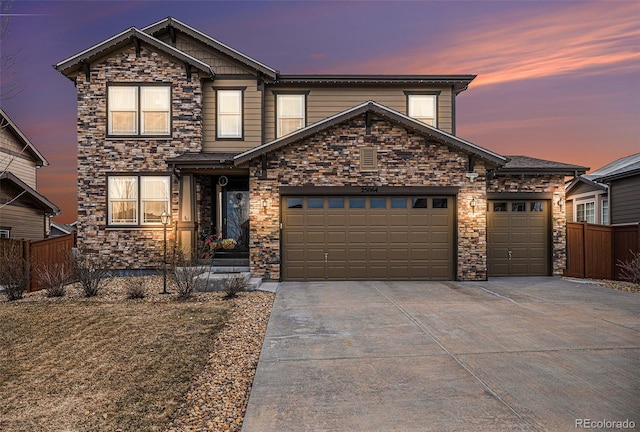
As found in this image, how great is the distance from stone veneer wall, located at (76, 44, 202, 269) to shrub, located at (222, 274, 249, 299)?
157 inches

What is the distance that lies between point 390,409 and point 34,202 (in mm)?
20816

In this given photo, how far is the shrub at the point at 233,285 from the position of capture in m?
9.93

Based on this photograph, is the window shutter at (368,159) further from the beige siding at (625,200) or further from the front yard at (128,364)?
the beige siding at (625,200)

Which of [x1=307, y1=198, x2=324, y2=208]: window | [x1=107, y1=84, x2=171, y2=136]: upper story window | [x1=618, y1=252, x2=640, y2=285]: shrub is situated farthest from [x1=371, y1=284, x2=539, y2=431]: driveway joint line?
[x1=107, y1=84, x2=171, y2=136]: upper story window

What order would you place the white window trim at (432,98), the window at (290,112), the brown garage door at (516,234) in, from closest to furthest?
the brown garage door at (516,234)
the window at (290,112)
the white window trim at (432,98)

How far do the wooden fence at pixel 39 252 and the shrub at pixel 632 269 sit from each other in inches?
679

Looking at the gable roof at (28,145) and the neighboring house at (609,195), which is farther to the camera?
the gable roof at (28,145)

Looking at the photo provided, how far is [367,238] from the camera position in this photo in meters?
12.6

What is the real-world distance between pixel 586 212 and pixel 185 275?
20312 millimetres

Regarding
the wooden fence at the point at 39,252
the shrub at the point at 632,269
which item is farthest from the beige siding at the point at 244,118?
the shrub at the point at 632,269

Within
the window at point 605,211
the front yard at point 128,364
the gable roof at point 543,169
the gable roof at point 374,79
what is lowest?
the front yard at point 128,364

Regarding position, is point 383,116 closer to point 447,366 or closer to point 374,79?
point 374,79

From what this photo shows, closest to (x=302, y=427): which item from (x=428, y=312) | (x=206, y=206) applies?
(x=428, y=312)

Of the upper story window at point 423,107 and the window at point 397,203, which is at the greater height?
the upper story window at point 423,107
